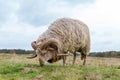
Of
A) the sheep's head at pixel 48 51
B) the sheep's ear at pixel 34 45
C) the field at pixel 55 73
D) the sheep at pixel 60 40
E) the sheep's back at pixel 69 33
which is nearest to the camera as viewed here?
the field at pixel 55 73

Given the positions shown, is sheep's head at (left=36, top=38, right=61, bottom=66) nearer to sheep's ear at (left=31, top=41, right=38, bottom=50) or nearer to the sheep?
the sheep

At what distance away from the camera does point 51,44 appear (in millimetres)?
22938

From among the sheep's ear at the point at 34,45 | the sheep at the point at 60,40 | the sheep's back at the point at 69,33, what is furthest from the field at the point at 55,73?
the sheep's back at the point at 69,33

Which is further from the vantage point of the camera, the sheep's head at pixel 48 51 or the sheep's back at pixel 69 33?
the sheep's back at pixel 69 33

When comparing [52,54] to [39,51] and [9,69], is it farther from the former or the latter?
[9,69]

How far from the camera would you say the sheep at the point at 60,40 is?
2275 centimetres

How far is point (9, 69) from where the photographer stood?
22984 millimetres

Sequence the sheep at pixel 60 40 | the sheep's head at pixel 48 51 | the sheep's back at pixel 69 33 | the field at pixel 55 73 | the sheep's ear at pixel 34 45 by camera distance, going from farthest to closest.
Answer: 1. the sheep's back at pixel 69 33
2. the sheep's ear at pixel 34 45
3. the sheep at pixel 60 40
4. the sheep's head at pixel 48 51
5. the field at pixel 55 73

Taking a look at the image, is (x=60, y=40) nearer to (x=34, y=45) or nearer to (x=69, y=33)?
(x=69, y=33)

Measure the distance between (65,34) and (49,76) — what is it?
4.10 m

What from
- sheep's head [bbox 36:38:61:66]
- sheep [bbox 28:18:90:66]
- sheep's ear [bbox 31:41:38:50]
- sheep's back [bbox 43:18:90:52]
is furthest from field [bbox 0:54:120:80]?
sheep's back [bbox 43:18:90:52]

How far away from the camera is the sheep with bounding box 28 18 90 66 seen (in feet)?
74.6

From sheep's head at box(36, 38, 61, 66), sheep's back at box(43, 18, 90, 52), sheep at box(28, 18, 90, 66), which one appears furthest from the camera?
sheep's back at box(43, 18, 90, 52)

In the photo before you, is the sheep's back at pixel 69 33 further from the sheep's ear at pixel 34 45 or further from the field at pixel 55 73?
the field at pixel 55 73
